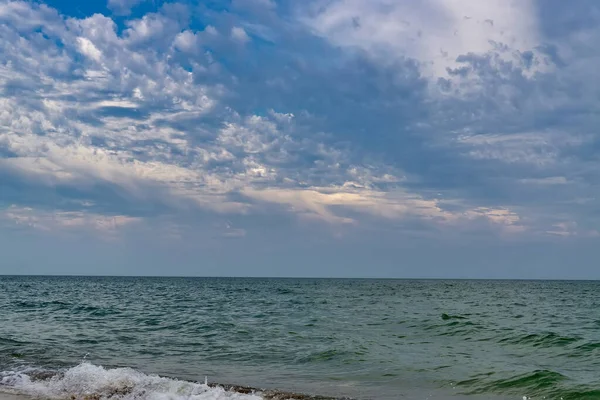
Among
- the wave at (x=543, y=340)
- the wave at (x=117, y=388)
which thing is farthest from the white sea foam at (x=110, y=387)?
the wave at (x=543, y=340)

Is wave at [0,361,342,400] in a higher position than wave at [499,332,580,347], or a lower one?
lower

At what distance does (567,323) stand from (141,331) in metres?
21.3

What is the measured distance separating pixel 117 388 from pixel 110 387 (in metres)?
0.24

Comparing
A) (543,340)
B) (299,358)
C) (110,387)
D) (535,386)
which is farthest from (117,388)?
(543,340)

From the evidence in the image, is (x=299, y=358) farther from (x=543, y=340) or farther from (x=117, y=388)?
(x=543, y=340)

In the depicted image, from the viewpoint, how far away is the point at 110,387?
41.8 feet

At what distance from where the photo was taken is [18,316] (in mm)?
32219

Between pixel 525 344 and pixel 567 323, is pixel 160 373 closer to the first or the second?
pixel 525 344

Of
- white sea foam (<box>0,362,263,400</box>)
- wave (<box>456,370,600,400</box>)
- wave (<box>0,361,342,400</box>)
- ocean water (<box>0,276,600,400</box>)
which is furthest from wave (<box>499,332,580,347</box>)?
white sea foam (<box>0,362,263,400</box>)

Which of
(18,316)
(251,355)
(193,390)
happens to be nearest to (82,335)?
(251,355)

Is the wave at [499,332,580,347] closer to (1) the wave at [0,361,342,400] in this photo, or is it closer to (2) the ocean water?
(2) the ocean water

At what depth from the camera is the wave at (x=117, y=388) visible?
1192cm

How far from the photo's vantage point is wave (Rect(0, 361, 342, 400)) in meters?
11.9

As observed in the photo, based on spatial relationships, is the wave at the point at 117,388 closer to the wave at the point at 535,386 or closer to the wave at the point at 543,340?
the wave at the point at 535,386
